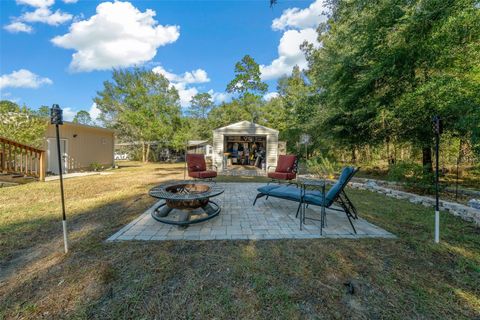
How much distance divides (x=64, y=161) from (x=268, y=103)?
846 inches

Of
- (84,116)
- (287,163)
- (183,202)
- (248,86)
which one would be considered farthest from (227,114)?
(84,116)

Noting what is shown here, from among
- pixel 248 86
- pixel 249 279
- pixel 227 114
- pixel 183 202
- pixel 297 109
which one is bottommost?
pixel 249 279

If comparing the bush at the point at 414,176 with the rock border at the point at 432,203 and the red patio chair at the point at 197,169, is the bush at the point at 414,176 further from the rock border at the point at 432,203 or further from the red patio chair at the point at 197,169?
the red patio chair at the point at 197,169

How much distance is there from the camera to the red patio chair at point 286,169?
686 cm

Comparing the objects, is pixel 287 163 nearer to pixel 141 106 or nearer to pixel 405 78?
pixel 405 78

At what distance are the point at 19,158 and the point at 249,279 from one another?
35.5 feet

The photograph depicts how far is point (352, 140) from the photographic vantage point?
9.01m

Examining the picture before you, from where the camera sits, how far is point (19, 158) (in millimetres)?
8203

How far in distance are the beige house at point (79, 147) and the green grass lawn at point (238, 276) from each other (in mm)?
9181

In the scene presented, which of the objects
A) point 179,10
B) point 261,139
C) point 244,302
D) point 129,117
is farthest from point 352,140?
point 129,117

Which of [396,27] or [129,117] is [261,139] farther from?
[129,117]

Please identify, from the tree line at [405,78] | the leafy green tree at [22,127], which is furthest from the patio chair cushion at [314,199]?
the leafy green tree at [22,127]

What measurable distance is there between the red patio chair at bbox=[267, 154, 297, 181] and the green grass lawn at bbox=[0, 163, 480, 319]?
353 cm

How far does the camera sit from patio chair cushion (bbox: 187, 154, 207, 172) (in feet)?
24.0
